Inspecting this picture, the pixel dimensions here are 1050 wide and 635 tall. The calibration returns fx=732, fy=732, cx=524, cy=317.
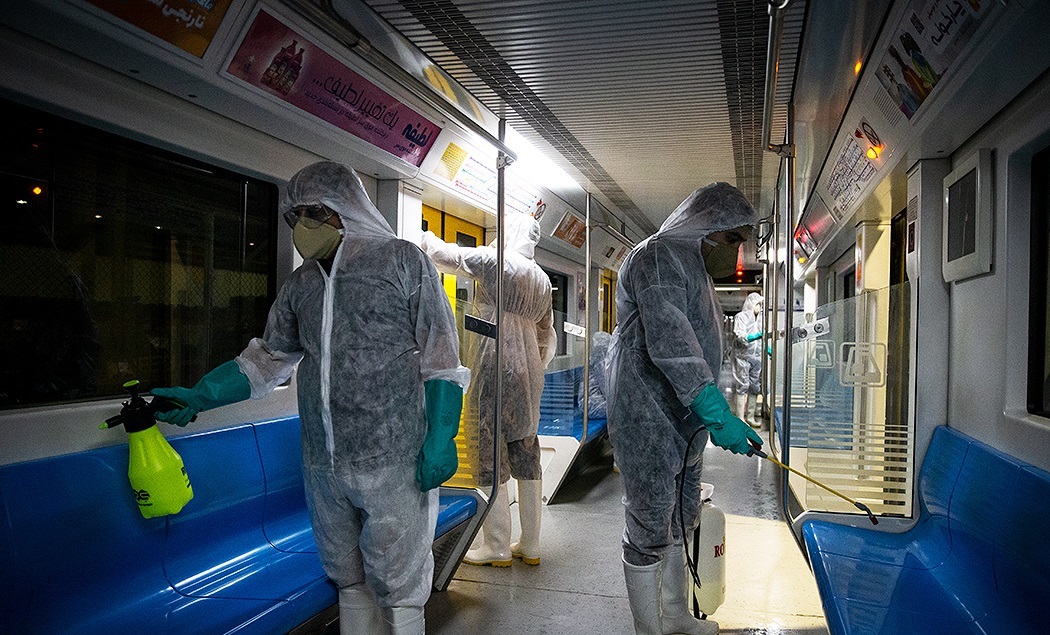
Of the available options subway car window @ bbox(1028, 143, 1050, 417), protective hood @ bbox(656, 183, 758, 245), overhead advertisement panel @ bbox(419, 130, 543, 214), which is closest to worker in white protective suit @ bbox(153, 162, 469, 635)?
protective hood @ bbox(656, 183, 758, 245)

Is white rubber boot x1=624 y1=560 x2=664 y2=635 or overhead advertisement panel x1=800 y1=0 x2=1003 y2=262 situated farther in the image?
white rubber boot x1=624 y1=560 x2=664 y2=635

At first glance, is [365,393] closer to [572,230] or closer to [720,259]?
[720,259]

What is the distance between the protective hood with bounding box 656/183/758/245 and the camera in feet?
8.95

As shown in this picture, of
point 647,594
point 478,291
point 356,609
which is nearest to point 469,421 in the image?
point 478,291

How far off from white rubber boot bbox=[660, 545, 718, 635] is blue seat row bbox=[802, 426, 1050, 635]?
0.49 metres

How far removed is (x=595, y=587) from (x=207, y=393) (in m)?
2.08

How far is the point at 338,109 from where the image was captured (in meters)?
3.11

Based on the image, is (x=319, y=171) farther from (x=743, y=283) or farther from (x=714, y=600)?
(x=743, y=283)

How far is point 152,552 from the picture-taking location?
2.34 meters

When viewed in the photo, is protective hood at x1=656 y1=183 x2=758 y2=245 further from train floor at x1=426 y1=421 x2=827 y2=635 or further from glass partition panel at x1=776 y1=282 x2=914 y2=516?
train floor at x1=426 y1=421 x2=827 y2=635

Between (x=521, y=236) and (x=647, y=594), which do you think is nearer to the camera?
(x=647, y=594)

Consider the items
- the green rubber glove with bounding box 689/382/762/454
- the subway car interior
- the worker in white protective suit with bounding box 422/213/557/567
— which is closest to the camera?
the subway car interior

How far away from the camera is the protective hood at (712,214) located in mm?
2727

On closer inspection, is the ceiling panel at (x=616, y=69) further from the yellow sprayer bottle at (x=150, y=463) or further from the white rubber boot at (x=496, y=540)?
the white rubber boot at (x=496, y=540)
